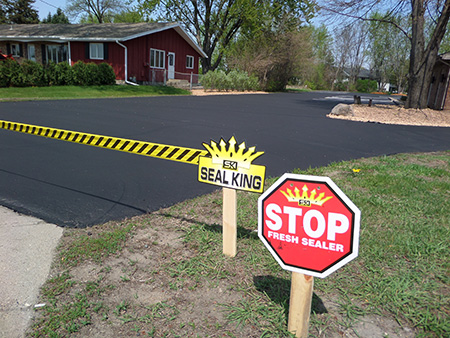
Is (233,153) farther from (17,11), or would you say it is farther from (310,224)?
(17,11)

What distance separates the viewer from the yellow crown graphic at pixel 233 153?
10.1 feet

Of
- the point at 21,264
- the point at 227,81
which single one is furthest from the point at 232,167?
the point at 227,81

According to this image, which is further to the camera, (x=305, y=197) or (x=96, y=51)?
(x=96, y=51)

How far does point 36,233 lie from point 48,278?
959 millimetres

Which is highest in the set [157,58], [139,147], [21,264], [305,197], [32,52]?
[157,58]

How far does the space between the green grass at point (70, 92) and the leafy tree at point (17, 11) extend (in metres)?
41.6

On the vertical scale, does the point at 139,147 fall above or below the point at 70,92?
above

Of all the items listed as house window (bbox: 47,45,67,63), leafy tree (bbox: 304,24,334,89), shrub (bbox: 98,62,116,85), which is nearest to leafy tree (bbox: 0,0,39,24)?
house window (bbox: 47,45,67,63)

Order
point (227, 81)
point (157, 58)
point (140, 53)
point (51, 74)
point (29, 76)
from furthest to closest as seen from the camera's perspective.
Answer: point (157, 58)
point (227, 81)
point (140, 53)
point (51, 74)
point (29, 76)

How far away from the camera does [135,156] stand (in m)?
7.40

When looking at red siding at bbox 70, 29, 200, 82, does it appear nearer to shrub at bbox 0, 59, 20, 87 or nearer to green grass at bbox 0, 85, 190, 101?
green grass at bbox 0, 85, 190, 101

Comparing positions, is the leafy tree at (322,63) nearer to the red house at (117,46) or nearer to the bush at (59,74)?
the red house at (117,46)

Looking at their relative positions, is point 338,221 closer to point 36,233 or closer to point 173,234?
point 173,234

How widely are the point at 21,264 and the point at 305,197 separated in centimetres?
278
